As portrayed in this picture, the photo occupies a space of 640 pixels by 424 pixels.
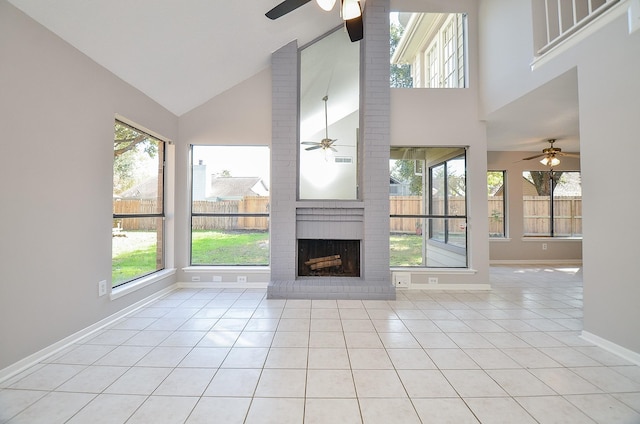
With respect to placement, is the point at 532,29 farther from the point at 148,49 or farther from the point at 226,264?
the point at 226,264

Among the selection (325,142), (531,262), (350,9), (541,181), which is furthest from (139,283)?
(541,181)

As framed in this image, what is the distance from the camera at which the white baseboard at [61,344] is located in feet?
6.37

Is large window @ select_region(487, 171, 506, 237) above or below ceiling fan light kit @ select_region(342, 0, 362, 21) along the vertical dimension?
below

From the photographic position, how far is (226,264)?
4.35 m

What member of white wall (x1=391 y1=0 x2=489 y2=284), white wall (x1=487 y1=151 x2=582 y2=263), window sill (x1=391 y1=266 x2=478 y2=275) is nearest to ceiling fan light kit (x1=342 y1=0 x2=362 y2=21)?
white wall (x1=391 y1=0 x2=489 y2=284)

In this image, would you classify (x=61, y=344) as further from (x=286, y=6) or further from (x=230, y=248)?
(x=286, y=6)

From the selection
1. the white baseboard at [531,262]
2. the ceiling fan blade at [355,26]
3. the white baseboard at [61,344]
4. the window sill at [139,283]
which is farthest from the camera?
the white baseboard at [531,262]

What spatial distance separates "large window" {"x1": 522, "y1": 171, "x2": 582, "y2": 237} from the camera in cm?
621

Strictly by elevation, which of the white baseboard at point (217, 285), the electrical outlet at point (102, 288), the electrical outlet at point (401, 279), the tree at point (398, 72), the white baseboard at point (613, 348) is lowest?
the white baseboard at point (613, 348)

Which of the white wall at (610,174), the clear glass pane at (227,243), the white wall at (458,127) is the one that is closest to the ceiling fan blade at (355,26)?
the white wall at (458,127)

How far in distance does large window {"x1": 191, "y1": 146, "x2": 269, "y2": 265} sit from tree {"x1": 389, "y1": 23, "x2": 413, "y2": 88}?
2269 millimetres

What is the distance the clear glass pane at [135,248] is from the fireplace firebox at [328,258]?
203 cm

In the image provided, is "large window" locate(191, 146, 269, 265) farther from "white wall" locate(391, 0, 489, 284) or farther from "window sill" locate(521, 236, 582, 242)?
"window sill" locate(521, 236, 582, 242)

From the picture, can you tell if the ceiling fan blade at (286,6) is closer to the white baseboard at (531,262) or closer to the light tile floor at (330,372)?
the light tile floor at (330,372)
